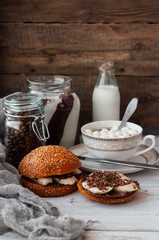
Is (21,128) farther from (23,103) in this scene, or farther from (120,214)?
(120,214)

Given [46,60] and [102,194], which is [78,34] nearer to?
[46,60]

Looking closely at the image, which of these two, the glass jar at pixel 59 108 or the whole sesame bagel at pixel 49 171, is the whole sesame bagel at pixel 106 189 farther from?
the glass jar at pixel 59 108

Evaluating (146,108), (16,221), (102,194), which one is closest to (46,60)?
(146,108)

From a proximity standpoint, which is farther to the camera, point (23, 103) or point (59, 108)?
point (59, 108)

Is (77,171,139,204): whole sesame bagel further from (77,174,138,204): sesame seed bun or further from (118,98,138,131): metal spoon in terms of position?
(118,98,138,131): metal spoon

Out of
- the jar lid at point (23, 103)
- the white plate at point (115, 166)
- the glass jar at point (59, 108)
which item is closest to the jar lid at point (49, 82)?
the glass jar at point (59, 108)

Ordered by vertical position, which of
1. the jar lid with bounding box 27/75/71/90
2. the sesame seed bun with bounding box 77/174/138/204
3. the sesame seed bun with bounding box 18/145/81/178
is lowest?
the sesame seed bun with bounding box 77/174/138/204

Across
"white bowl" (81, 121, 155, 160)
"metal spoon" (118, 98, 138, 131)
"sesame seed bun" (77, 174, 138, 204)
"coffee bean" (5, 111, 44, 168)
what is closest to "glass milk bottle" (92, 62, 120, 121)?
"metal spoon" (118, 98, 138, 131)

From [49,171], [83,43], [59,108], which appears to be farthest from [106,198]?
[83,43]
